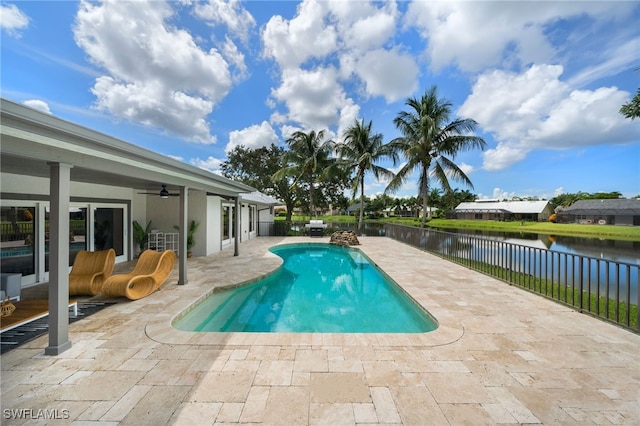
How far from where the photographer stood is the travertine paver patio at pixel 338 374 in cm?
201

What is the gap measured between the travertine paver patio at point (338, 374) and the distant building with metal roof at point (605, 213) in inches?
2054

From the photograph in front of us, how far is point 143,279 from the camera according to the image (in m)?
4.81

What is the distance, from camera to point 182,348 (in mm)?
2998

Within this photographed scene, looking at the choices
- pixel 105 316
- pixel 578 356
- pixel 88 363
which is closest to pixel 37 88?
pixel 105 316

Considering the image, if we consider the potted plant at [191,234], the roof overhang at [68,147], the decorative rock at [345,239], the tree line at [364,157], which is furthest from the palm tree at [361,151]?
the roof overhang at [68,147]

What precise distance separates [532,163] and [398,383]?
33.4 meters

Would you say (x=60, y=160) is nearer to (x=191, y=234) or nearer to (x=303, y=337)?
(x=303, y=337)

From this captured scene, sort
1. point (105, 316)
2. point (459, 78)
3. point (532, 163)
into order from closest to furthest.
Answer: point (105, 316)
point (459, 78)
point (532, 163)

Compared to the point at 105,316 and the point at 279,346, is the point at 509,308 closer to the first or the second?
the point at 279,346

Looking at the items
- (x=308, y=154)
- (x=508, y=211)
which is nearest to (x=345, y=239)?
(x=308, y=154)

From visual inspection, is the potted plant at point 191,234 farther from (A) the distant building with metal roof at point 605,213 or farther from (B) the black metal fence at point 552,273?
(A) the distant building with metal roof at point 605,213

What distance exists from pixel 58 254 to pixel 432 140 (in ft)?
43.8

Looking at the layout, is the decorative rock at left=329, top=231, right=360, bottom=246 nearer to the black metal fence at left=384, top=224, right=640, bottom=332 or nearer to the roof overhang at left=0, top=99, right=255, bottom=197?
the black metal fence at left=384, top=224, right=640, bottom=332

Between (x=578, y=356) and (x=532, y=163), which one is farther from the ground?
(x=532, y=163)
